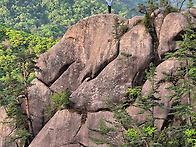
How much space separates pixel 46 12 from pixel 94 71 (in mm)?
102427

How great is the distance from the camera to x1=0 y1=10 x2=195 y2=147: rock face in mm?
19172

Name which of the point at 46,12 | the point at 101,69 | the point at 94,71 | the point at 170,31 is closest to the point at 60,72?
the point at 94,71

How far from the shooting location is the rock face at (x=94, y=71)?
19172 mm

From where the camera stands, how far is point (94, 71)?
2127 cm

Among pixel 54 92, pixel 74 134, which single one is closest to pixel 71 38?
pixel 54 92

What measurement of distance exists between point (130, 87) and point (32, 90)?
8.38 metres

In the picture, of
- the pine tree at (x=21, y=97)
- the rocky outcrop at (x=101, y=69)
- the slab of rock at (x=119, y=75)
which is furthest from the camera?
the pine tree at (x=21, y=97)

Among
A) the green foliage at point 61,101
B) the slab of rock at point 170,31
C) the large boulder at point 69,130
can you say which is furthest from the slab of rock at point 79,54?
the slab of rock at point 170,31

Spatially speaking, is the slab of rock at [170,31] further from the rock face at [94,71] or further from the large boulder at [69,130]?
the large boulder at [69,130]

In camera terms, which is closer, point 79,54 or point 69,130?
point 69,130

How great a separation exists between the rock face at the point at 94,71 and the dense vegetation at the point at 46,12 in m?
77.6

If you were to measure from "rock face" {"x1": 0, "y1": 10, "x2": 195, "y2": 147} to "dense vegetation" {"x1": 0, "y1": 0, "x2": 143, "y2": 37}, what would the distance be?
254 feet

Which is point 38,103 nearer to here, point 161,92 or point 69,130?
point 69,130

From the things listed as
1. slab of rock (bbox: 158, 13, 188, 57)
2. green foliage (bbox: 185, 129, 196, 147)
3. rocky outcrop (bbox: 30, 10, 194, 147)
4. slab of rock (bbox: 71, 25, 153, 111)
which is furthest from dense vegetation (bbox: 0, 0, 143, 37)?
green foliage (bbox: 185, 129, 196, 147)
